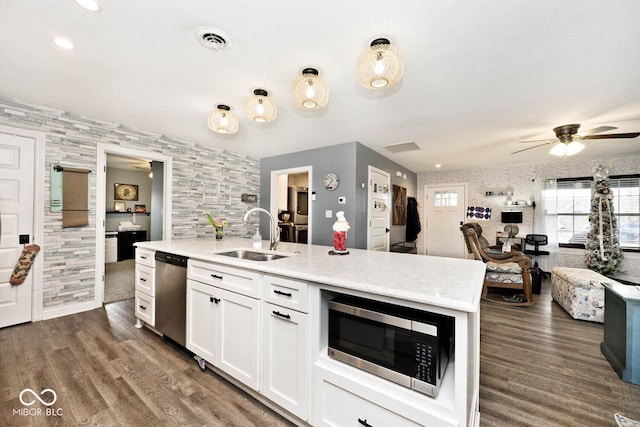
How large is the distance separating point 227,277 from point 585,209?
22.6 ft

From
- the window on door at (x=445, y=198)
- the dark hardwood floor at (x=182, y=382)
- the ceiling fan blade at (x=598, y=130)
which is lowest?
the dark hardwood floor at (x=182, y=382)

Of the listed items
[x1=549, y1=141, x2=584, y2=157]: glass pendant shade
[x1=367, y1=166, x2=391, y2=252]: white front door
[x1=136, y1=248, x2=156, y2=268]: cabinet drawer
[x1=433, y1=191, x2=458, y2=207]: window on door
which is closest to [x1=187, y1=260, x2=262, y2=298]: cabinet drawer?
[x1=136, y1=248, x2=156, y2=268]: cabinet drawer

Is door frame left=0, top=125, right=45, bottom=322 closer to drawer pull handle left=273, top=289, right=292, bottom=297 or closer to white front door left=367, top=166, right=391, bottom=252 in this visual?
drawer pull handle left=273, top=289, right=292, bottom=297

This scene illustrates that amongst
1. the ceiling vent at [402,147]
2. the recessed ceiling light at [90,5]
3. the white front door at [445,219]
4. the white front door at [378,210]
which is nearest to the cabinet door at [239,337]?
the recessed ceiling light at [90,5]

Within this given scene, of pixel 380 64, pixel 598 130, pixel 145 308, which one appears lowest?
pixel 145 308

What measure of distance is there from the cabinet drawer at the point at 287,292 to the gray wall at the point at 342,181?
8.54ft

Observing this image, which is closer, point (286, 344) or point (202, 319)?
point (286, 344)

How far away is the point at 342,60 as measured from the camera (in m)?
1.97

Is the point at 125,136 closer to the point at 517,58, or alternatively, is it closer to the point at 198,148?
the point at 198,148

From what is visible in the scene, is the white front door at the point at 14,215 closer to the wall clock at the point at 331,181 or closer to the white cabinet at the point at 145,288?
the white cabinet at the point at 145,288

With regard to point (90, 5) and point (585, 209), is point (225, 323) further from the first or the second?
point (585, 209)

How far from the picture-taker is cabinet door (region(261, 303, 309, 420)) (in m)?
1.44

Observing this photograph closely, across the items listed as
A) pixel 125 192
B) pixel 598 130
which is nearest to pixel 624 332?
pixel 598 130

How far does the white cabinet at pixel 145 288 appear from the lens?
255cm
